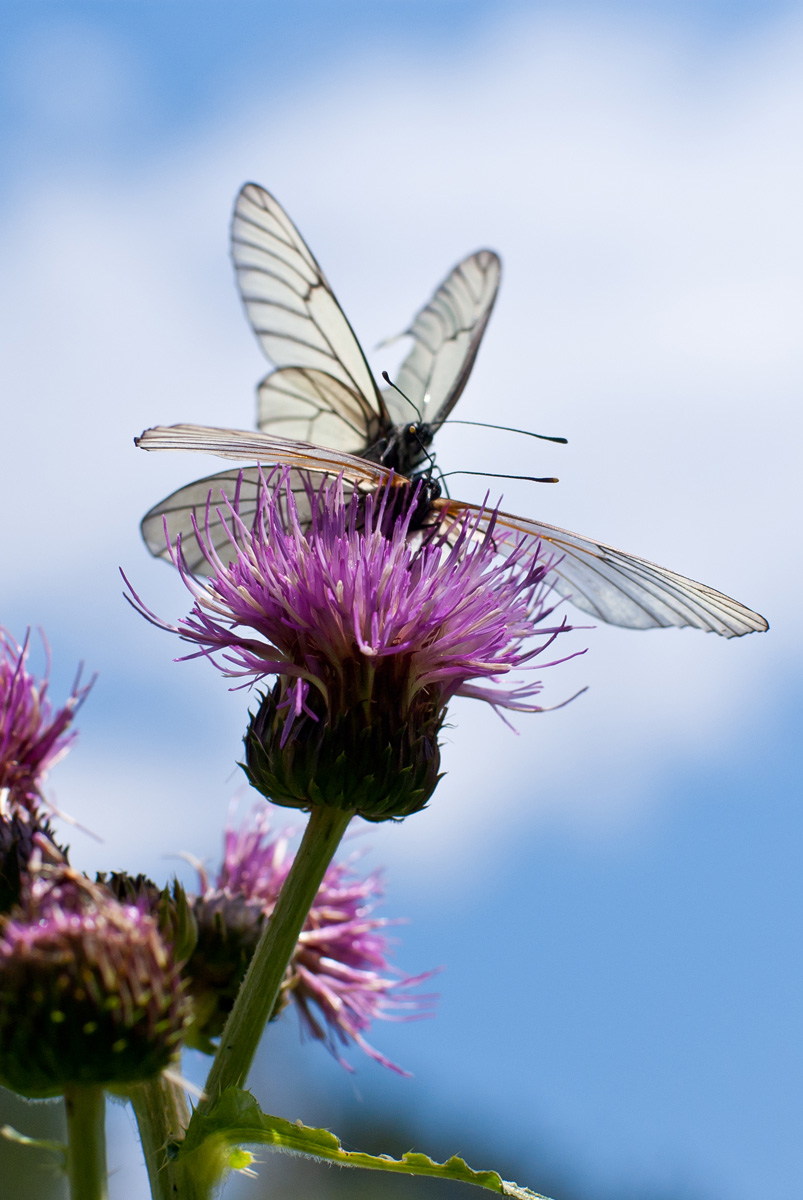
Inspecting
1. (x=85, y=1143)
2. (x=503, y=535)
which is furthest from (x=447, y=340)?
(x=85, y=1143)

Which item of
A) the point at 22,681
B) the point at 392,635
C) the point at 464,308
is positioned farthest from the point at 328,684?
the point at 464,308

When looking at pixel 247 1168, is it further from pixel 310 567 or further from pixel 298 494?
pixel 298 494

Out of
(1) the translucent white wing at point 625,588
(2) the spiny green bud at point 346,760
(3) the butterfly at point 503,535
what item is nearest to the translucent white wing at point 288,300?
(3) the butterfly at point 503,535

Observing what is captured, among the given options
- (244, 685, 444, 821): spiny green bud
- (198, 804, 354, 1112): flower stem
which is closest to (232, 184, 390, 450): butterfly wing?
(244, 685, 444, 821): spiny green bud

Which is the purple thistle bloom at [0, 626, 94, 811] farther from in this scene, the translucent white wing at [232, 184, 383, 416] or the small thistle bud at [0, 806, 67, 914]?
the translucent white wing at [232, 184, 383, 416]

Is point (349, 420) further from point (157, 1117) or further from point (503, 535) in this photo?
point (157, 1117)

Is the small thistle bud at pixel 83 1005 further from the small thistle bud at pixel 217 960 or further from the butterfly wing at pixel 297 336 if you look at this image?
the butterfly wing at pixel 297 336
